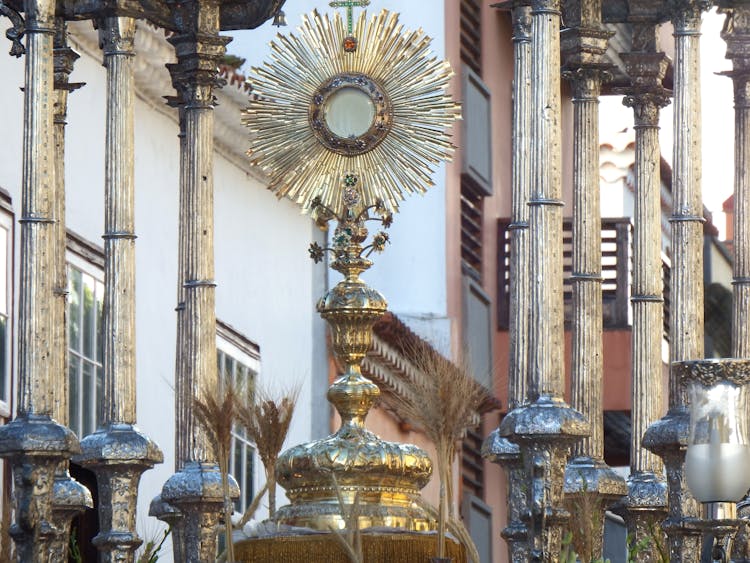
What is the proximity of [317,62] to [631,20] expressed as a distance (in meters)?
3.03

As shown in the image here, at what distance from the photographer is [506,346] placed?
1474 inches

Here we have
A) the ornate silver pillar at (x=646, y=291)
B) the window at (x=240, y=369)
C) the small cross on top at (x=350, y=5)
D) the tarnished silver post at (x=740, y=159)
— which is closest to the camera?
the small cross on top at (x=350, y=5)

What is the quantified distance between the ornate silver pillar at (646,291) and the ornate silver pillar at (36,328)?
16.0ft

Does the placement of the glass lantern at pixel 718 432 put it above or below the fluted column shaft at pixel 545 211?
below

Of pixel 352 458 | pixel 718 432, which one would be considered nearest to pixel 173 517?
pixel 352 458

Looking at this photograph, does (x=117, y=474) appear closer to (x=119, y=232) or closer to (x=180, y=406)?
(x=180, y=406)

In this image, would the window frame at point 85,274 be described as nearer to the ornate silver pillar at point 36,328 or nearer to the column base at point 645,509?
the ornate silver pillar at point 36,328

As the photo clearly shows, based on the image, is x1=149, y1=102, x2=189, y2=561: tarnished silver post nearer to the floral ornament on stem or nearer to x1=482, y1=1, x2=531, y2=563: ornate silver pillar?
the floral ornament on stem

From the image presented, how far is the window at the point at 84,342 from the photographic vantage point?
28.5 metres

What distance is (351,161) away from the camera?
23.0m

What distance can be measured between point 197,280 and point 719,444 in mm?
6597

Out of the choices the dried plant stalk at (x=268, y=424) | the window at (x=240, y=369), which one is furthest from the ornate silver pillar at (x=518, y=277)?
the window at (x=240, y=369)

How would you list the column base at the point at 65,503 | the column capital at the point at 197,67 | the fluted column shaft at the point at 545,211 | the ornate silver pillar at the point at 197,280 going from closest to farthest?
the fluted column shaft at the point at 545,211 → the column base at the point at 65,503 → the ornate silver pillar at the point at 197,280 → the column capital at the point at 197,67

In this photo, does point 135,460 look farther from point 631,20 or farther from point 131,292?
point 631,20
